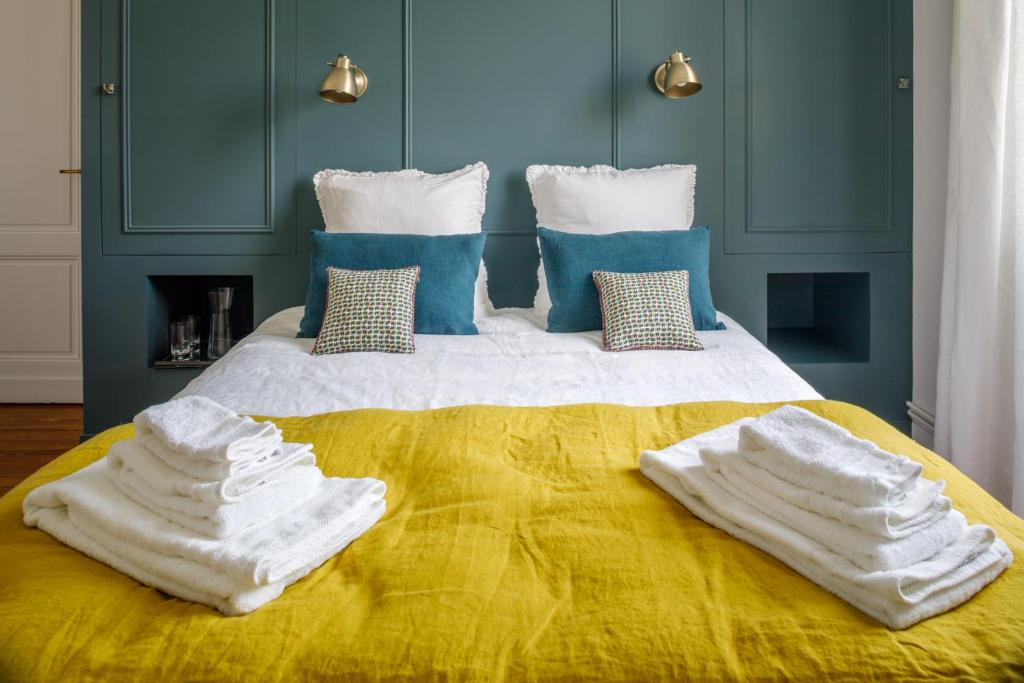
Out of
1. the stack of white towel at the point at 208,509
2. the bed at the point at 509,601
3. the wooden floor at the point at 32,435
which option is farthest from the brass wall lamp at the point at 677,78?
the wooden floor at the point at 32,435

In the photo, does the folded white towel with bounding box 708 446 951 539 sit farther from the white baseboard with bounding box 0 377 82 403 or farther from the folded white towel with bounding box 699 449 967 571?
the white baseboard with bounding box 0 377 82 403

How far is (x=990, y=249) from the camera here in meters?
2.47

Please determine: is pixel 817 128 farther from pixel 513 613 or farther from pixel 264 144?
pixel 513 613

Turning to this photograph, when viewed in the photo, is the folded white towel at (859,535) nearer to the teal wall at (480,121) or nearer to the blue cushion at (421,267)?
the blue cushion at (421,267)

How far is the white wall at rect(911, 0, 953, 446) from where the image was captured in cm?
302

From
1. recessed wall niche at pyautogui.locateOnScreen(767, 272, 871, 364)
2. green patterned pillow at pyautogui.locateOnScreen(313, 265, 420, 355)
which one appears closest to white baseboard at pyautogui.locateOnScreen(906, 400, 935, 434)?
recessed wall niche at pyautogui.locateOnScreen(767, 272, 871, 364)

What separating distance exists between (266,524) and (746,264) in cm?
260

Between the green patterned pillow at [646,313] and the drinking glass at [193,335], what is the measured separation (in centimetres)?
179

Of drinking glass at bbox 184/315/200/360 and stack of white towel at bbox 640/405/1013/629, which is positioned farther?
drinking glass at bbox 184/315/200/360

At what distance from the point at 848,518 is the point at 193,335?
296cm

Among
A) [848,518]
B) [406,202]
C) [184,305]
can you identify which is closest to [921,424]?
[406,202]

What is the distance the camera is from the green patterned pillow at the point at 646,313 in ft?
7.68

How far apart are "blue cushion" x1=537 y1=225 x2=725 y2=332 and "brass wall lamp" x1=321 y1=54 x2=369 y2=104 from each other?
0.93 meters

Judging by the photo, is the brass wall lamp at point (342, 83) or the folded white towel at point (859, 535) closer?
the folded white towel at point (859, 535)
